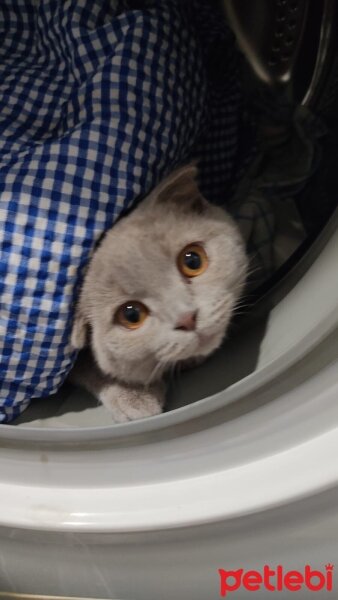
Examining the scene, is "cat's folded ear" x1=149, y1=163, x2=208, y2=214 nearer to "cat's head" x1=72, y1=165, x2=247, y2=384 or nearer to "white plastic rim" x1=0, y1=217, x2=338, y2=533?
"cat's head" x1=72, y1=165, x2=247, y2=384

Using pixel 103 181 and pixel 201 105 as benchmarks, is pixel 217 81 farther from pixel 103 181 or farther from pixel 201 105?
pixel 103 181

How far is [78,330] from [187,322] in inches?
6.1

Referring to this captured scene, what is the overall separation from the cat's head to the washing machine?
6 centimetres

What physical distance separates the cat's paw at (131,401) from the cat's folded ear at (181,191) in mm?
232

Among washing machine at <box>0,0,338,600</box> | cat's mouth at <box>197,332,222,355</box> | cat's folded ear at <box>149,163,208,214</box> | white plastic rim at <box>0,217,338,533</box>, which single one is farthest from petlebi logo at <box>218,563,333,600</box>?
cat's folded ear at <box>149,163,208,214</box>

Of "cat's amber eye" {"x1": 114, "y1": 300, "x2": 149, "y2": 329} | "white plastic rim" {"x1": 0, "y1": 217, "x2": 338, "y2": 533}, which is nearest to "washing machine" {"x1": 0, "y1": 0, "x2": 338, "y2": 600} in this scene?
"white plastic rim" {"x1": 0, "y1": 217, "x2": 338, "y2": 533}

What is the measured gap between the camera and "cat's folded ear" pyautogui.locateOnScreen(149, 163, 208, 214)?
68 cm

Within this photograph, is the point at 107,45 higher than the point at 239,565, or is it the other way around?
the point at 107,45

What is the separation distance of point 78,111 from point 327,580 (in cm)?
63

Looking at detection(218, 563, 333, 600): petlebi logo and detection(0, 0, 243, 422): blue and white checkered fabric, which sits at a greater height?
detection(0, 0, 243, 422): blue and white checkered fabric

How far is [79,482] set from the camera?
652 mm

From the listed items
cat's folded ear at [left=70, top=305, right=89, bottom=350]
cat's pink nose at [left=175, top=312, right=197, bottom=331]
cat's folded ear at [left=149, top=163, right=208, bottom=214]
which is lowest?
cat's folded ear at [left=70, top=305, right=89, bottom=350]

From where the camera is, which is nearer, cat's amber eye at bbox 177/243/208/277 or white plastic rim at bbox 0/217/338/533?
white plastic rim at bbox 0/217/338/533

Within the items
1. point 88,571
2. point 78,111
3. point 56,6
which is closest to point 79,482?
point 88,571
